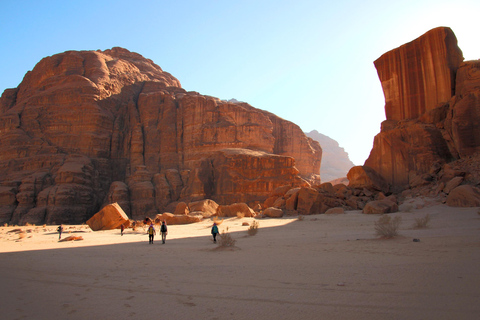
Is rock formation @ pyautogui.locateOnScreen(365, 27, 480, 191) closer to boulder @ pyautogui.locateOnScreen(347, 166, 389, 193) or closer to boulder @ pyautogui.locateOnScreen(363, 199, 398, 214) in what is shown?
boulder @ pyautogui.locateOnScreen(347, 166, 389, 193)

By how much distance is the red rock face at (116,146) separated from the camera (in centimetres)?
4147

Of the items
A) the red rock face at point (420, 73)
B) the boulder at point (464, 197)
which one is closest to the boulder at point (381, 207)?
the boulder at point (464, 197)

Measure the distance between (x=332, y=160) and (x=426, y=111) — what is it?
132m

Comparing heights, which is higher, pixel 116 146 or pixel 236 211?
pixel 116 146

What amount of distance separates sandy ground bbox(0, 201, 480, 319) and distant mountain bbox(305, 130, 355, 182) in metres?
Result: 120

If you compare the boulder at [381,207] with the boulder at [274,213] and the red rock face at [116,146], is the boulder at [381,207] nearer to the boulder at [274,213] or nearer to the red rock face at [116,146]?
the boulder at [274,213]

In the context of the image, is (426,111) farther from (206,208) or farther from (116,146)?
(116,146)

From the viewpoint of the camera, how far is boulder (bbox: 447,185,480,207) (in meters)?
13.0

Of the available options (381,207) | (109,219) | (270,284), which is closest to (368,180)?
(381,207)

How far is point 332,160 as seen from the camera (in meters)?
149

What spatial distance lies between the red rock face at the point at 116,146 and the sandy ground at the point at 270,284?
3418 cm

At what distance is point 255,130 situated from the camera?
55.1 m

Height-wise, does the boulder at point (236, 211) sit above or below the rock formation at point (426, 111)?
below

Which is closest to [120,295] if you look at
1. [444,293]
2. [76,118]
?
[444,293]
